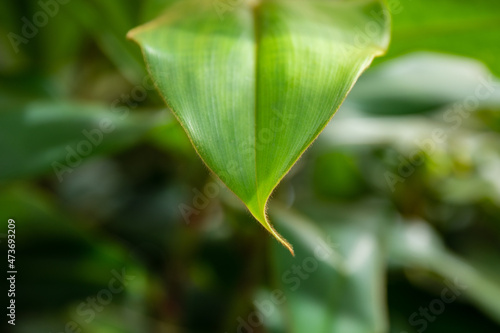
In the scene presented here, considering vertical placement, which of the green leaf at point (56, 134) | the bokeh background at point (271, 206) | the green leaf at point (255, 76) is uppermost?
A: the green leaf at point (255, 76)

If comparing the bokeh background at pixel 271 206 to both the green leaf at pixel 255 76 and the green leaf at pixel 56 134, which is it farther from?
A: the green leaf at pixel 255 76

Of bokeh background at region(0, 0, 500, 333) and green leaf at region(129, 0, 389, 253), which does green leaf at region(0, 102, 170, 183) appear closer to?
bokeh background at region(0, 0, 500, 333)

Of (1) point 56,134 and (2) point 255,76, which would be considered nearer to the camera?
(2) point 255,76

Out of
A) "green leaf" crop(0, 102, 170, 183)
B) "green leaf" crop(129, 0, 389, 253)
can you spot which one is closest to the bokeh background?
"green leaf" crop(0, 102, 170, 183)

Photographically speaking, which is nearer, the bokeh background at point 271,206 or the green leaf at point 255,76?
the green leaf at point 255,76

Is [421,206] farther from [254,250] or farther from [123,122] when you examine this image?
[123,122]

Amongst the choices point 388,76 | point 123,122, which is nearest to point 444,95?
point 388,76

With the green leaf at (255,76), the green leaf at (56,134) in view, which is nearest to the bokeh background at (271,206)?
the green leaf at (56,134)
